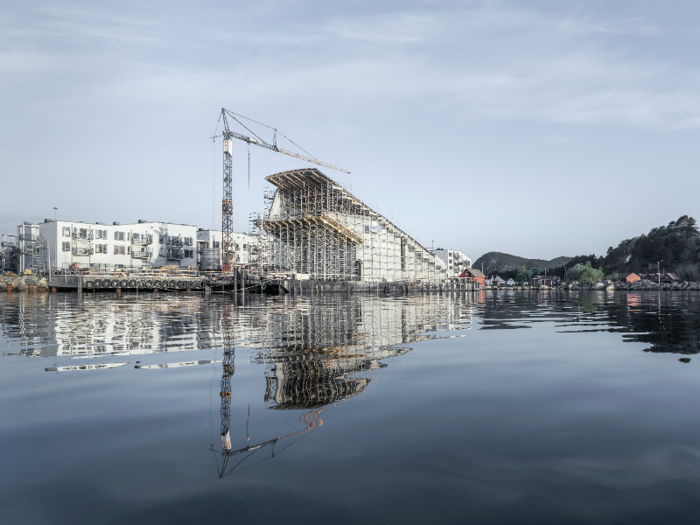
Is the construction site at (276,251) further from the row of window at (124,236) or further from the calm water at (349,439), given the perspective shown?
the calm water at (349,439)

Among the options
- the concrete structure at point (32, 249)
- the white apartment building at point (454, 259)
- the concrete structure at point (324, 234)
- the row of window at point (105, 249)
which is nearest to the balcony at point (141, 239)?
the row of window at point (105, 249)

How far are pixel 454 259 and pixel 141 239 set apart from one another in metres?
92.5

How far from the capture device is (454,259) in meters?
142

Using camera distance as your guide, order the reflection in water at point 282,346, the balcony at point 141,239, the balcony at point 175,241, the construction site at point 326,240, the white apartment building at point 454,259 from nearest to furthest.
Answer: the reflection in water at point 282,346 < the construction site at point 326,240 < the balcony at point 141,239 < the balcony at point 175,241 < the white apartment building at point 454,259

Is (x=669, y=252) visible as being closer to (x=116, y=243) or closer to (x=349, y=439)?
(x=116, y=243)

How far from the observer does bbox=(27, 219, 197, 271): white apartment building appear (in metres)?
69.2

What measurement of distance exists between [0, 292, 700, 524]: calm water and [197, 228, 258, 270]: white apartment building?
69476mm

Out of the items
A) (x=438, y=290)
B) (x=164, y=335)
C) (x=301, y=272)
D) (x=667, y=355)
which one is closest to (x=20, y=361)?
(x=164, y=335)

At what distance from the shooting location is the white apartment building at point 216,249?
78312 mm

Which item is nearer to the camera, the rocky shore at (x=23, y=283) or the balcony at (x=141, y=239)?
the rocky shore at (x=23, y=283)

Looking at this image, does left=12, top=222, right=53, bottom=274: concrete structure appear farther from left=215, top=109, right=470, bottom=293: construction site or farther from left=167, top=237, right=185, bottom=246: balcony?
left=215, top=109, right=470, bottom=293: construction site

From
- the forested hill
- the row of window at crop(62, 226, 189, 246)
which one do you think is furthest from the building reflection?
the forested hill

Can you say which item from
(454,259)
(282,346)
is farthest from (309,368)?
(454,259)

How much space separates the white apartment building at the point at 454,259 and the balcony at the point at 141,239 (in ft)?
277
